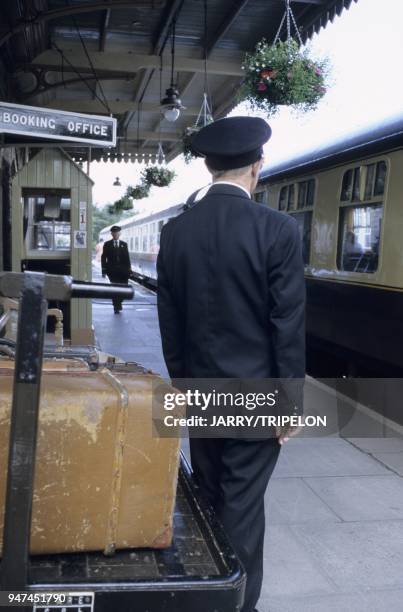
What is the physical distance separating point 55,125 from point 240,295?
416 cm

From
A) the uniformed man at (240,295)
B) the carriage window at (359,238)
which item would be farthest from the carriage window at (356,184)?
the uniformed man at (240,295)

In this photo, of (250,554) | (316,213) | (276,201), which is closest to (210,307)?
(250,554)

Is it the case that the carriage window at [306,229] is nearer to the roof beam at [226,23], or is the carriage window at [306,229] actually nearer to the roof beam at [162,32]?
the roof beam at [226,23]

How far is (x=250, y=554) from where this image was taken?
2523mm

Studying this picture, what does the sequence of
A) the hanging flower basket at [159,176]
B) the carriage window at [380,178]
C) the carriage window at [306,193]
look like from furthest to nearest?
the hanging flower basket at [159,176]
the carriage window at [306,193]
the carriage window at [380,178]

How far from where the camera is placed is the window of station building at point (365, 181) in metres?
6.29

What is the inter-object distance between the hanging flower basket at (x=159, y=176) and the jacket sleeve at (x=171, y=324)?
12.6 meters

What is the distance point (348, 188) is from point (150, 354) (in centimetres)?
352

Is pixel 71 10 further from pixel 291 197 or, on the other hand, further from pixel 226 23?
pixel 291 197

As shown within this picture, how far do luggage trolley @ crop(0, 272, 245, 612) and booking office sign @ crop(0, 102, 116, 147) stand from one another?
4379 millimetres

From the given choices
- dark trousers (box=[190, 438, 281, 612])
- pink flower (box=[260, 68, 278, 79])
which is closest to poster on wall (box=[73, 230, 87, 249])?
pink flower (box=[260, 68, 278, 79])

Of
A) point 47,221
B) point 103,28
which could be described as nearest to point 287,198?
point 47,221

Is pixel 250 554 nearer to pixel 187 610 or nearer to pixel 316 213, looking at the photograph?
pixel 187 610

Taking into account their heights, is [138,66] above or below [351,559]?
above
